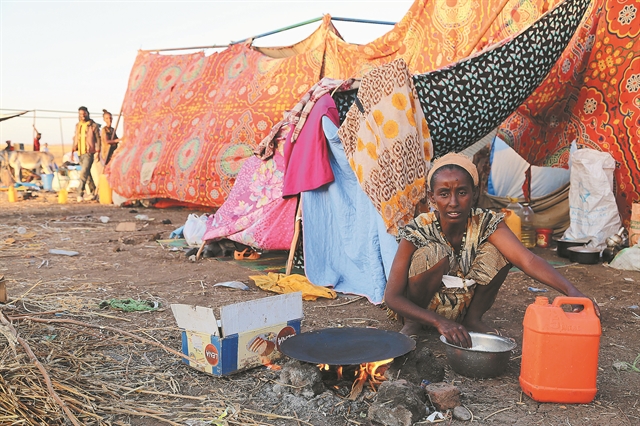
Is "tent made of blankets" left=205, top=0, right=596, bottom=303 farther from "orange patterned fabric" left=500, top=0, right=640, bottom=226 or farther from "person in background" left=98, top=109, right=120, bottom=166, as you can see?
"person in background" left=98, top=109, right=120, bottom=166

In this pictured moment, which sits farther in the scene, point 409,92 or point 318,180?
point 318,180

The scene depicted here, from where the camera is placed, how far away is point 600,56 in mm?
4977

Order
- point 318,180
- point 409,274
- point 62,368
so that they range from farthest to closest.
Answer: point 318,180, point 409,274, point 62,368

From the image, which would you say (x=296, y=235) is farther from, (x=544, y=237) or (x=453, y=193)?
(x=544, y=237)

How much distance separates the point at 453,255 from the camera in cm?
254

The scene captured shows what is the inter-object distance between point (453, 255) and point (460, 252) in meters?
0.05

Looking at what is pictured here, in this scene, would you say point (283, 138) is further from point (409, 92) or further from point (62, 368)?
point (62, 368)

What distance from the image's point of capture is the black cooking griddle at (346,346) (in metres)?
2.00

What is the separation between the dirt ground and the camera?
1.88 meters

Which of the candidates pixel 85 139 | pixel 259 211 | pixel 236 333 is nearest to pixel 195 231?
pixel 259 211

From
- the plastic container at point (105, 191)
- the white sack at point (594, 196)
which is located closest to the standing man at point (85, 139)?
the plastic container at point (105, 191)

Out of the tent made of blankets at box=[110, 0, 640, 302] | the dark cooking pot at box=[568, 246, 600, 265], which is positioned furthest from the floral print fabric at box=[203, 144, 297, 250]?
the dark cooking pot at box=[568, 246, 600, 265]

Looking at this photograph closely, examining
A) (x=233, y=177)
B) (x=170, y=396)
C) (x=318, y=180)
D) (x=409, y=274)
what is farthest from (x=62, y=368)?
(x=233, y=177)

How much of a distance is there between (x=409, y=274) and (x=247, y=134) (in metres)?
5.40
